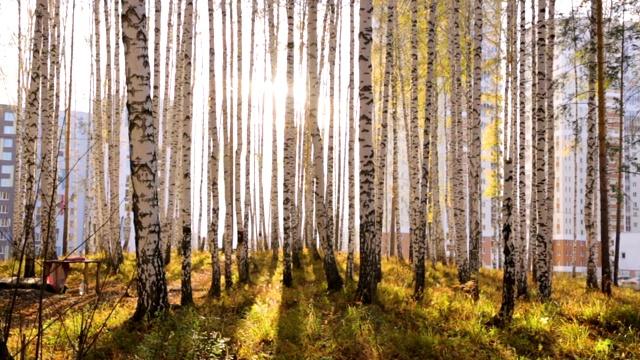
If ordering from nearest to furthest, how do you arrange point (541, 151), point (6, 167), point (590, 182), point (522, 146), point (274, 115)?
point (541, 151) < point (522, 146) < point (590, 182) < point (274, 115) < point (6, 167)

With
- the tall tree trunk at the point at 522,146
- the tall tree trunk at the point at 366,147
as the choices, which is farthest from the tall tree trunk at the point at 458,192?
the tall tree trunk at the point at 366,147

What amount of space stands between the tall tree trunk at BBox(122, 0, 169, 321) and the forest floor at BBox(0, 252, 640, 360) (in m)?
0.43

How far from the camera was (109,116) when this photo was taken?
17.6m

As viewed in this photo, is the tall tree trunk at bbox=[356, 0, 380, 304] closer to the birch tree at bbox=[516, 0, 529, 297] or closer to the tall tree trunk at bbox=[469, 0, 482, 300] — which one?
the tall tree trunk at bbox=[469, 0, 482, 300]

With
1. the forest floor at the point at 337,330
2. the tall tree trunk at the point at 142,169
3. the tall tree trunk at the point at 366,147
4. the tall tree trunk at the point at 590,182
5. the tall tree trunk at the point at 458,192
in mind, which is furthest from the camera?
the tall tree trunk at the point at 590,182

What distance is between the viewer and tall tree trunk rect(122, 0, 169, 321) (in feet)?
25.4

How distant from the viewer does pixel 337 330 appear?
7.75 meters

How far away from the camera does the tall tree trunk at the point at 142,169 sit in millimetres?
7738

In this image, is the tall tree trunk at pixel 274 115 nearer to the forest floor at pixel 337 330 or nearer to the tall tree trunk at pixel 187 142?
the tall tree trunk at pixel 187 142

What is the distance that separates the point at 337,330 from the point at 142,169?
381 cm

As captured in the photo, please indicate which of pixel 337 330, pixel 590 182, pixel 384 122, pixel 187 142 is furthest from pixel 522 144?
pixel 187 142

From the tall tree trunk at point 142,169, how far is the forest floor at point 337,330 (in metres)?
0.43

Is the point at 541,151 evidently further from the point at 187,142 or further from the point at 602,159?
the point at 187,142

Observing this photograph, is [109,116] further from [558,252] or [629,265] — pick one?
[558,252]
